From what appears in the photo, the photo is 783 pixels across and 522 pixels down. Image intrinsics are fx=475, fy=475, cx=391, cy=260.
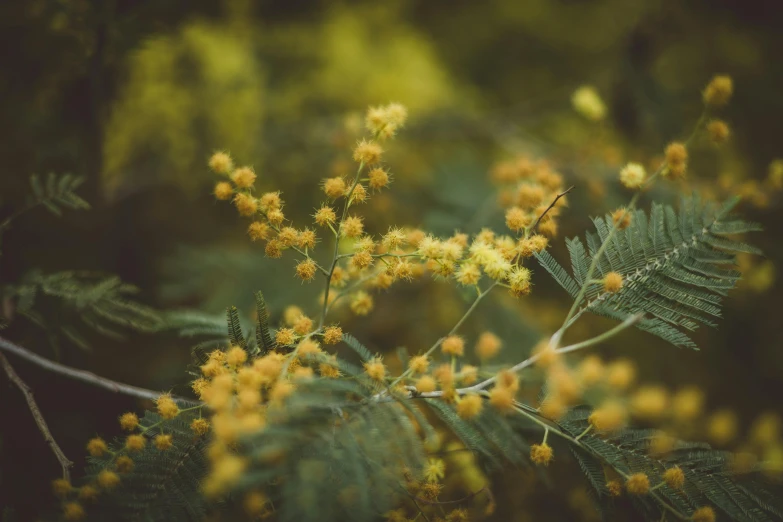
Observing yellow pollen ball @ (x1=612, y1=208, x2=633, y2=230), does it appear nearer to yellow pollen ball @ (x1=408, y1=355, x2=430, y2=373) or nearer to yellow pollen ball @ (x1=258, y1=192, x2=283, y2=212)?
yellow pollen ball @ (x1=408, y1=355, x2=430, y2=373)

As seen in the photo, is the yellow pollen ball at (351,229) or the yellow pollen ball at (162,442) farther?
the yellow pollen ball at (351,229)

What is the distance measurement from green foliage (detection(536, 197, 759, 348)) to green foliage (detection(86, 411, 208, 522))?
745 mm

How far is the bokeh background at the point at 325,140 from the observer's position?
5.03 ft

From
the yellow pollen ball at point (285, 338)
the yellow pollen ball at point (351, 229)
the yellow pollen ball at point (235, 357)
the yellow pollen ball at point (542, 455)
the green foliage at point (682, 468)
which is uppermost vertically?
the yellow pollen ball at point (351, 229)

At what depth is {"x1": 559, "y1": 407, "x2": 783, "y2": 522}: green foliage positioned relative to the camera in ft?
2.85

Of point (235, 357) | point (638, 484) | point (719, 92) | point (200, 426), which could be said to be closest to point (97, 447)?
point (200, 426)

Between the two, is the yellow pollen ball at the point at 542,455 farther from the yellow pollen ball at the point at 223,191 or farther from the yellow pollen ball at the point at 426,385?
the yellow pollen ball at the point at 223,191

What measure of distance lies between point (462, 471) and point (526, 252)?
669 mm

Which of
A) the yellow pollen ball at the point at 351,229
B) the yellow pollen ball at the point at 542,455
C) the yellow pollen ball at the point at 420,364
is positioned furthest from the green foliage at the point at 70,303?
the yellow pollen ball at the point at 542,455

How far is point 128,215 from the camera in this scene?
2402 millimetres

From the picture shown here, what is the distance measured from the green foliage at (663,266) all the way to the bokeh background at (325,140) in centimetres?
71

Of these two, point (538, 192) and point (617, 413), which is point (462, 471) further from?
point (538, 192)

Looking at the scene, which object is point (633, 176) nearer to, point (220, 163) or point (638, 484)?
point (638, 484)

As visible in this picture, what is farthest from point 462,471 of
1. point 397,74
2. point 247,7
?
point 247,7
